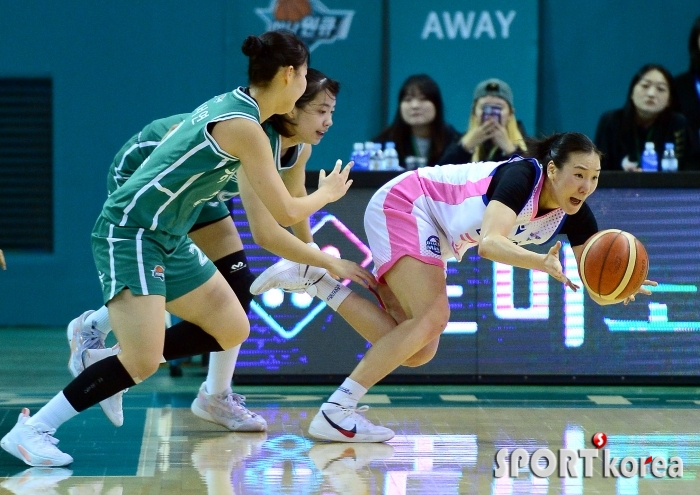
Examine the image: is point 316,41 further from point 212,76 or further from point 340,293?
point 340,293

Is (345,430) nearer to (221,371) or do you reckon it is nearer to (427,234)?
(221,371)

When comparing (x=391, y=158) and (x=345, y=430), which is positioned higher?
(x=391, y=158)

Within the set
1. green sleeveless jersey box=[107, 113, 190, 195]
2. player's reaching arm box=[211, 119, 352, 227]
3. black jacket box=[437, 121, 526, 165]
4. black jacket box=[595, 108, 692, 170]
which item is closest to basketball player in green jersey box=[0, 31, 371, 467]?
player's reaching arm box=[211, 119, 352, 227]

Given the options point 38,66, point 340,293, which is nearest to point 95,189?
point 38,66

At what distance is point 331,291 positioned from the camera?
15.8ft

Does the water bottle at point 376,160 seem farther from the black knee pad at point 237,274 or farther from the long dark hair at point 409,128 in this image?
the black knee pad at point 237,274

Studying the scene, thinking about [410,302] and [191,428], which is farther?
[191,428]

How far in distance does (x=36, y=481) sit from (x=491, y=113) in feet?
13.8

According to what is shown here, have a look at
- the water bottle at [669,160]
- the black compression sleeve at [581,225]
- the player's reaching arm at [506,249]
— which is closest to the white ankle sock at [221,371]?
the player's reaching arm at [506,249]

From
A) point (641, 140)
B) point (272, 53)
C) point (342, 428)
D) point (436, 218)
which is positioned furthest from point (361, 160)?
point (272, 53)

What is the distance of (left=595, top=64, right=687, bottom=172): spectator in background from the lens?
7.41 meters

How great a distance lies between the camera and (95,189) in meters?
9.15

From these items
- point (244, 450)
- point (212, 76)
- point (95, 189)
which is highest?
point (212, 76)

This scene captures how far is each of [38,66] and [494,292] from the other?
4.55 meters
